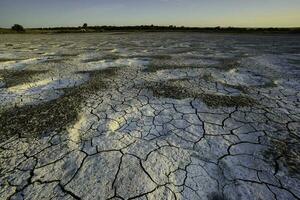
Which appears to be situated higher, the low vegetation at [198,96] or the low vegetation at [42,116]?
the low vegetation at [198,96]

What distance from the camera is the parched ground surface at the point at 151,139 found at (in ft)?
5.18

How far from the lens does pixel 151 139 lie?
85.3 inches

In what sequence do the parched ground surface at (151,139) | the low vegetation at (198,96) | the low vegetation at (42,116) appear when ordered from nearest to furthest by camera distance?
1. the parched ground surface at (151,139)
2. the low vegetation at (42,116)
3. the low vegetation at (198,96)

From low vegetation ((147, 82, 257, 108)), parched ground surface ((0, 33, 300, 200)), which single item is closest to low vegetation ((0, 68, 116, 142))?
parched ground surface ((0, 33, 300, 200))

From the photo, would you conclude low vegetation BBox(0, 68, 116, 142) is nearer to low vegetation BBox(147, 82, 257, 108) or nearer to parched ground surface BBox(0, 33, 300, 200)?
parched ground surface BBox(0, 33, 300, 200)

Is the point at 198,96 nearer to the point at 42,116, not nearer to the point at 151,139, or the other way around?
the point at 151,139

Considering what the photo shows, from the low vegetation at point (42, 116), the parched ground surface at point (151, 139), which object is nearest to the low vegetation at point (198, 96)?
the parched ground surface at point (151, 139)

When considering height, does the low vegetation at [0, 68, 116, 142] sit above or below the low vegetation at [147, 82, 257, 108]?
below

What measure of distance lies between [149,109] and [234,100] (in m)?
1.17

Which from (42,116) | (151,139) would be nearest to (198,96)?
(151,139)

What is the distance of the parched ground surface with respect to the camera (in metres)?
1.58

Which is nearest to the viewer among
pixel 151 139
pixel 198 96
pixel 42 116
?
pixel 151 139

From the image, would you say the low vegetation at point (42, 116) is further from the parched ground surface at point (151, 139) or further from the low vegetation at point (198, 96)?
the low vegetation at point (198, 96)

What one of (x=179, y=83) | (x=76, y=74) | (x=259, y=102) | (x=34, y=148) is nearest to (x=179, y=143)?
(x=34, y=148)
